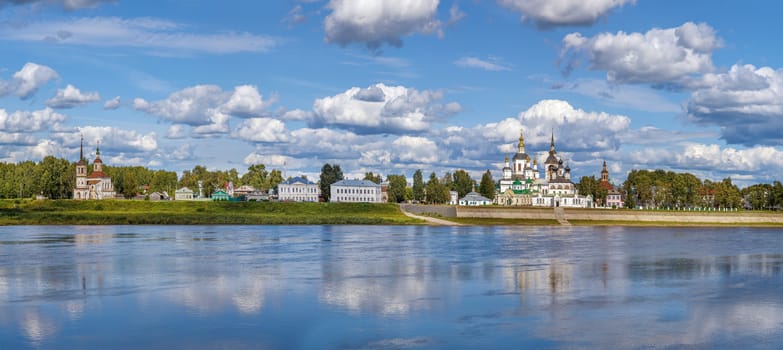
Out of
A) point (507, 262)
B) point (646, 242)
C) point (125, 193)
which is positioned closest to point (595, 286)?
point (507, 262)

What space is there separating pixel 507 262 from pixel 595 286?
33.0ft

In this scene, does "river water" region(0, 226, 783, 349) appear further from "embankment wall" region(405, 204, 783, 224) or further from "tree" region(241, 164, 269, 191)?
"tree" region(241, 164, 269, 191)

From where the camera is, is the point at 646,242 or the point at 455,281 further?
the point at 646,242

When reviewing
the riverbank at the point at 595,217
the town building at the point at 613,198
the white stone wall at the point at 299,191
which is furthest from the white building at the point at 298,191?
Answer: the town building at the point at 613,198

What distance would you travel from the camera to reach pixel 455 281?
3294 cm

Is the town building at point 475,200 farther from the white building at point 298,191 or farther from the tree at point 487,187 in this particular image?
the white building at point 298,191

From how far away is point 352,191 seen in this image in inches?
5438

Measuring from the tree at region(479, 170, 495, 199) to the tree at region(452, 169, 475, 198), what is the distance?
1151cm

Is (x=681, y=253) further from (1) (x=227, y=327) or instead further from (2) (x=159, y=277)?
(1) (x=227, y=327)

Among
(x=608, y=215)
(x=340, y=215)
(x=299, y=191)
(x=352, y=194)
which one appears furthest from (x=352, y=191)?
(x=608, y=215)

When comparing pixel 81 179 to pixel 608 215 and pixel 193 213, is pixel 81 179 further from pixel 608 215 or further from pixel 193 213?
pixel 608 215

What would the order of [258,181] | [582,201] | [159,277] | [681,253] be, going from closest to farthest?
[159,277]
[681,253]
[582,201]
[258,181]

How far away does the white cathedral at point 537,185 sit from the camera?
131375mm

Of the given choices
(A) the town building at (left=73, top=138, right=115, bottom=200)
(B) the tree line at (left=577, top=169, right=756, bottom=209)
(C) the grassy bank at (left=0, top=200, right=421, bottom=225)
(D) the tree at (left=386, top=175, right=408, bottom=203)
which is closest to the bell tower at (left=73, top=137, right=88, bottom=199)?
(A) the town building at (left=73, top=138, right=115, bottom=200)
